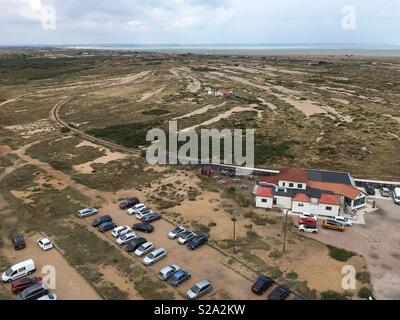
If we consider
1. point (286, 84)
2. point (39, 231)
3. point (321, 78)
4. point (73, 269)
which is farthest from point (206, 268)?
point (321, 78)

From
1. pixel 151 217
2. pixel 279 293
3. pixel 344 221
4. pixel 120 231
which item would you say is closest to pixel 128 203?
pixel 151 217

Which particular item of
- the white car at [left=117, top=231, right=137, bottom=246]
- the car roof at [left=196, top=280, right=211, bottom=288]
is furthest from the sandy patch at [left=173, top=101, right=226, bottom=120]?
the car roof at [left=196, top=280, right=211, bottom=288]

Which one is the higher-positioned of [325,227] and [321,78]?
[321,78]

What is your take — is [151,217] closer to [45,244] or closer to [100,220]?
[100,220]

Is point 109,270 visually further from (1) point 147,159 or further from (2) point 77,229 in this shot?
(1) point 147,159

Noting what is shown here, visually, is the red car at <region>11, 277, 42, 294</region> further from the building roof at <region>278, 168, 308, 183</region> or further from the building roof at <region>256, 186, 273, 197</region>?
the building roof at <region>278, 168, 308, 183</region>
